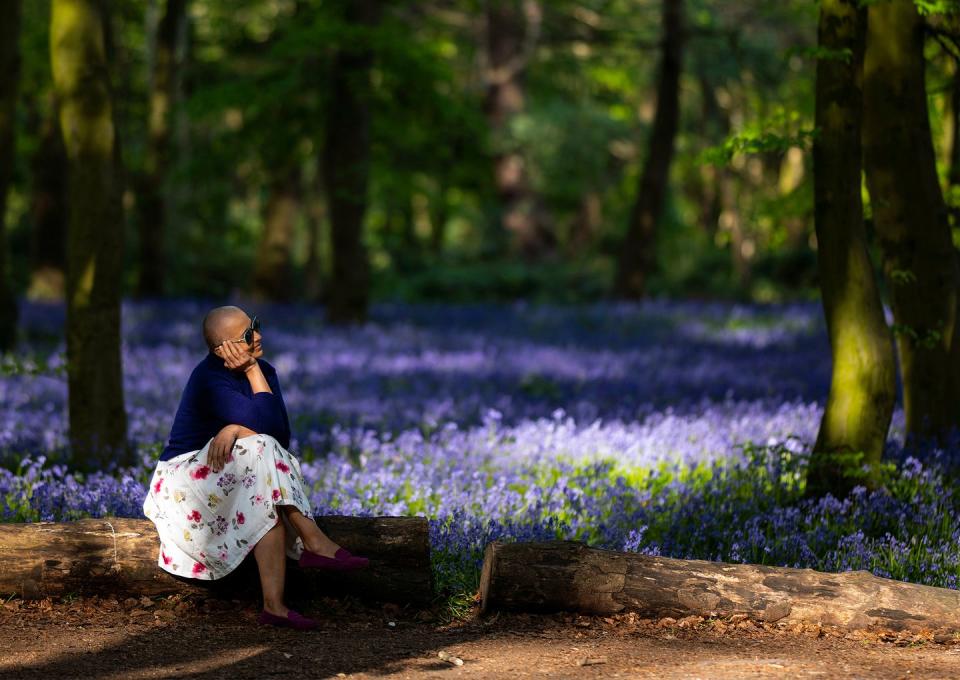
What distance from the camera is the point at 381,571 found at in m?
5.54

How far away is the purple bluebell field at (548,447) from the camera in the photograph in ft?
20.8

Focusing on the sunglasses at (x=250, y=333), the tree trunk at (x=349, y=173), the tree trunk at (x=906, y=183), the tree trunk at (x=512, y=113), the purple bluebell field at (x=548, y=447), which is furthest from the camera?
the tree trunk at (x=512, y=113)

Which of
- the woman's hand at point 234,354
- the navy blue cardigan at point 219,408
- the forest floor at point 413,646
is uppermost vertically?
the woman's hand at point 234,354

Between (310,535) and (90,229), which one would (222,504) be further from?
(90,229)

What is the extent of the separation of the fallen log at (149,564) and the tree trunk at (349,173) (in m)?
11.7

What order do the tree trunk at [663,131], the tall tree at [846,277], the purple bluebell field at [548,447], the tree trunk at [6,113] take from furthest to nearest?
the tree trunk at [663,131] → the tree trunk at [6,113] → the tall tree at [846,277] → the purple bluebell field at [548,447]

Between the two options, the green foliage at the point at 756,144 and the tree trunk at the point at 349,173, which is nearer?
the green foliage at the point at 756,144

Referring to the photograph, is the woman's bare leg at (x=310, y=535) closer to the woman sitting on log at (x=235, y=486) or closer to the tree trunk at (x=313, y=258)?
the woman sitting on log at (x=235, y=486)

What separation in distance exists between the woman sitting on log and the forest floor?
27cm

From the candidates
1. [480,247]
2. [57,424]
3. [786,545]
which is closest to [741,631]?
[786,545]

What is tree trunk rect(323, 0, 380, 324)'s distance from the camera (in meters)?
17.0

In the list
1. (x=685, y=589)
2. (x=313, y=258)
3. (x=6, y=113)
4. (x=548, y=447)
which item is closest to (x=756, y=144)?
(x=548, y=447)

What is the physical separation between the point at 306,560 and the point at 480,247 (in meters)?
25.1

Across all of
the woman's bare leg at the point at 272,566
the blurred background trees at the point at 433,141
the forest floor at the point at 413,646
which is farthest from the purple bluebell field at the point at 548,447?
the blurred background trees at the point at 433,141
